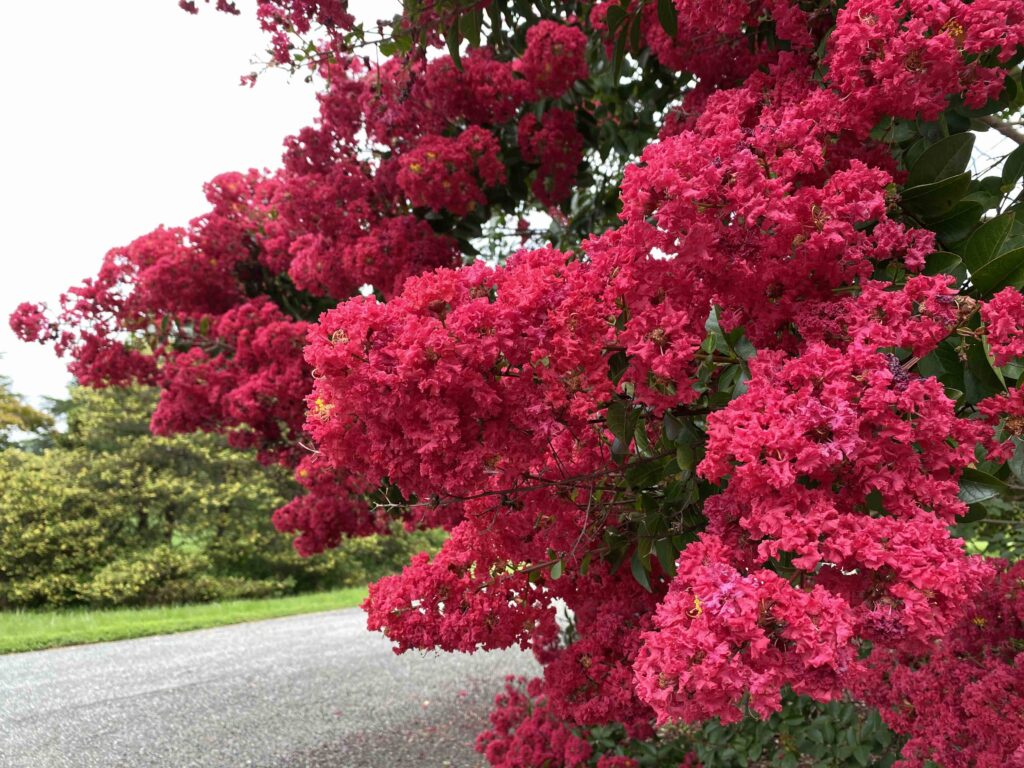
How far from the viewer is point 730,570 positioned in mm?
1072

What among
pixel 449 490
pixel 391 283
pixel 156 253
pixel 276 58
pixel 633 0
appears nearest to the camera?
pixel 449 490

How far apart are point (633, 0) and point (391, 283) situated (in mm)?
1633

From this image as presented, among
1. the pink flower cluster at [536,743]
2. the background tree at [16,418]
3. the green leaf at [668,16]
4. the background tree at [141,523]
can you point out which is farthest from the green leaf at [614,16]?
the background tree at [16,418]

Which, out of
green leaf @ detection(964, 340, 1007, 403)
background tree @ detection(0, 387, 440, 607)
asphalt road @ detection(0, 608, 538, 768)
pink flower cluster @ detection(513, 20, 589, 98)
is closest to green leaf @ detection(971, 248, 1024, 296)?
green leaf @ detection(964, 340, 1007, 403)

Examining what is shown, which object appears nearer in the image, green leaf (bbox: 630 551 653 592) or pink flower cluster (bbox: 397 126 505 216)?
green leaf (bbox: 630 551 653 592)

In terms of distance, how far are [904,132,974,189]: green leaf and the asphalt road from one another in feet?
13.2

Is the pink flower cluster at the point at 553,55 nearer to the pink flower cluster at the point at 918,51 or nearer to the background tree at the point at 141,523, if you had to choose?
the pink flower cluster at the point at 918,51

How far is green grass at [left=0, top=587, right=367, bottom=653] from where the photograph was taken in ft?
26.7

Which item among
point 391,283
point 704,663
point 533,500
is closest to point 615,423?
point 533,500

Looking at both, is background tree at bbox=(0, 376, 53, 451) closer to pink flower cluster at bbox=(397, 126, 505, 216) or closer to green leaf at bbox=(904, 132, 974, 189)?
pink flower cluster at bbox=(397, 126, 505, 216)

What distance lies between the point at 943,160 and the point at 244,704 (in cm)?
570

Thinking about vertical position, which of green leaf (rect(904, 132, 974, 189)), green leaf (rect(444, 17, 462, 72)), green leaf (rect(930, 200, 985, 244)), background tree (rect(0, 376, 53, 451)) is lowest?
green leaf (rect(930, 200, 985, 244))

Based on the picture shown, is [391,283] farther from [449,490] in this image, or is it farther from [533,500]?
[449,490]

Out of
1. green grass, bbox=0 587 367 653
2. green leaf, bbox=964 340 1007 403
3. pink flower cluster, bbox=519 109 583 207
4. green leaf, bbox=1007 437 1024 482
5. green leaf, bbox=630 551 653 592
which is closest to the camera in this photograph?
green leaf, bbox=964 340 1007 403
